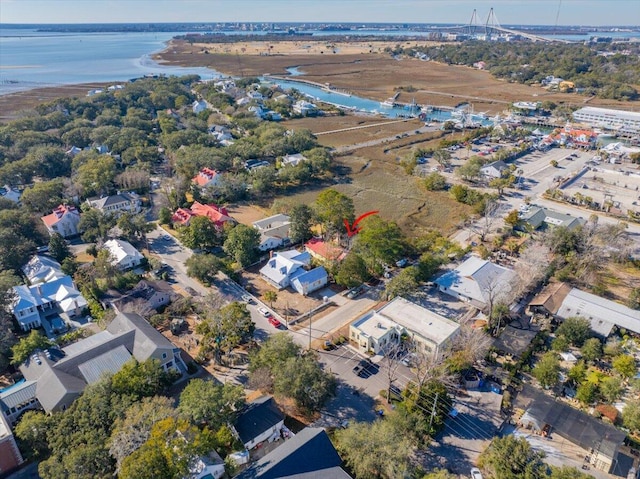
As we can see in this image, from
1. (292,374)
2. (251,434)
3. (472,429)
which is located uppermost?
(292,374)

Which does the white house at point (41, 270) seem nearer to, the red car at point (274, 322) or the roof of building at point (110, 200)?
the roof of building at point (110, 200)

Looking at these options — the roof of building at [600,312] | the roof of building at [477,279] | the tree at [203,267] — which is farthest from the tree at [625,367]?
the tree at [203,267]

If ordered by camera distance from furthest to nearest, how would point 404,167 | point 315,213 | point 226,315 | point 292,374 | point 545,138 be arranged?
point 545,138, point 404,167, point 315,213, point 226,315, point 292,374

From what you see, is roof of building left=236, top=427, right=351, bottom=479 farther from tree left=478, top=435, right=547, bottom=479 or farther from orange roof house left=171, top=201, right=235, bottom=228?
orange roof house left=171, top=201, right=235, bottom=228

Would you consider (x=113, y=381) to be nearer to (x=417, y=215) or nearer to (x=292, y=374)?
(x=292, y=374)

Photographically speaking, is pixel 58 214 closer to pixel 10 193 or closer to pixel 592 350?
pixel 10 193

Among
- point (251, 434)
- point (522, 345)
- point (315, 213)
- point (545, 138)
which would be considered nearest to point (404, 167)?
point (315, 213)

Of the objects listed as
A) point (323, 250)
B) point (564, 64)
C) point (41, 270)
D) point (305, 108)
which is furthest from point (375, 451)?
point (564, 64)
